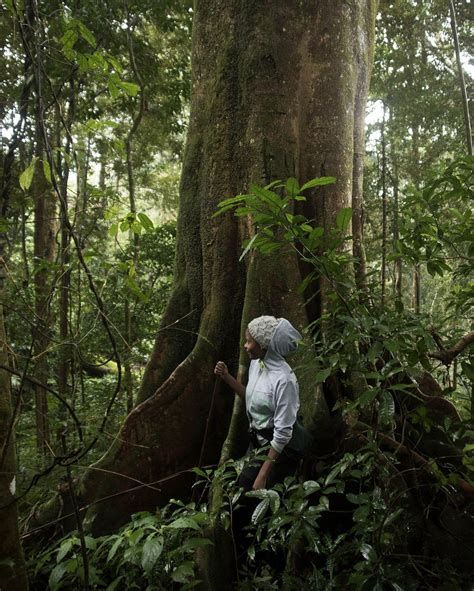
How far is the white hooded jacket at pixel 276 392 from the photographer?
2787 millimetres

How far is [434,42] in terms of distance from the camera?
10680 millimetres

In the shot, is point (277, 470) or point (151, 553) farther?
point (277, 470)

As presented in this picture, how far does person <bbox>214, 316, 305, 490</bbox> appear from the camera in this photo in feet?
9.27

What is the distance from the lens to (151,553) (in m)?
1.98

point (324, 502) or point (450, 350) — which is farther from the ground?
point (450, 350)

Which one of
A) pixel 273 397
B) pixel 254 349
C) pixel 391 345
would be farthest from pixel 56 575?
pixel 391 345

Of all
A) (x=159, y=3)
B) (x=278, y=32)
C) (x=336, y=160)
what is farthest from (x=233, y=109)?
(x=159, y=3)

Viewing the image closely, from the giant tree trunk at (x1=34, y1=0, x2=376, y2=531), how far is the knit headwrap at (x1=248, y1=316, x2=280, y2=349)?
0.62m

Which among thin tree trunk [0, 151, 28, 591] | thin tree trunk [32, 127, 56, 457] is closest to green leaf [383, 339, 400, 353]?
thin tree trunk [0, 151, 28, 591]

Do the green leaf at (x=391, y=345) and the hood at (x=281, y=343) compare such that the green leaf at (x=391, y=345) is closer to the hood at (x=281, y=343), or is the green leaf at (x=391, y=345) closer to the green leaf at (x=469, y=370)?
the green leaf at (x=469, y=370)

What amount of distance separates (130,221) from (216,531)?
1833 mm

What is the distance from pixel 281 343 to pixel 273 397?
33cm

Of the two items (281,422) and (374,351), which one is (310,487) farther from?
(374,351)

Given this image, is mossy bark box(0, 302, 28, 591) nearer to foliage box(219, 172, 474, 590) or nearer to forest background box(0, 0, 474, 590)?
forest background box(0, 0, 474, 590)
